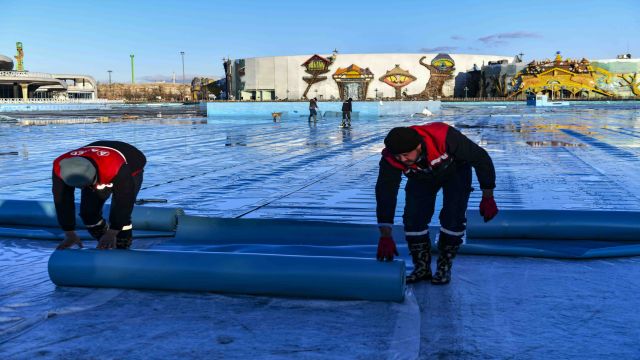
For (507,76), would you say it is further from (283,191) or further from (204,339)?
(204,339)

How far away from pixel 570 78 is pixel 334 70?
3100 centimetres

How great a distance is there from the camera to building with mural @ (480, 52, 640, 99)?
76562 mm

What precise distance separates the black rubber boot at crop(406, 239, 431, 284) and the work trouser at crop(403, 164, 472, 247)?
13cm

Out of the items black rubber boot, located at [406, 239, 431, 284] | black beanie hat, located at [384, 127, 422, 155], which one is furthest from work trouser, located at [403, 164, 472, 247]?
black beanie hat, located at [384, 127, 422, 155]

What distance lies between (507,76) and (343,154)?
2809 inches

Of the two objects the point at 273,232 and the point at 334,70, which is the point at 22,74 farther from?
the point at 273,232

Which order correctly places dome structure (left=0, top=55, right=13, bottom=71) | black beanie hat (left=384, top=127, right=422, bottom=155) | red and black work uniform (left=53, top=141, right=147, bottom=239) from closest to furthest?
1. black beanie hat (left=384, top=127, right=422, bottom=155)
2. red and black work uniform (left=53, top=141, right=147, bottom=239)
3. dome structure (left=0, top=55, right=13, bottom=71)

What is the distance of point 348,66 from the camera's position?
8850 centimetres

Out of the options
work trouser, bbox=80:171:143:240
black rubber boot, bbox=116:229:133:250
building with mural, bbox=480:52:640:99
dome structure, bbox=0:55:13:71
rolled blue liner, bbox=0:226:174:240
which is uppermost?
dome structure, bbox=0:55:13:71

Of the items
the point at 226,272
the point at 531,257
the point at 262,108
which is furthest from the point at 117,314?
the point at 262,108

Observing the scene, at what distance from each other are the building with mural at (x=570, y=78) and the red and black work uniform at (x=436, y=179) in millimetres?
76938

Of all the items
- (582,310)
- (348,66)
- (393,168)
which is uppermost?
(348,66)

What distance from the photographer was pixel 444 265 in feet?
14.9

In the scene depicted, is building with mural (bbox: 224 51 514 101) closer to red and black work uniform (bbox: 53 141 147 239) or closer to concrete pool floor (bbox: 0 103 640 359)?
concrete pool floor (bbox: 0 103 640 359)
